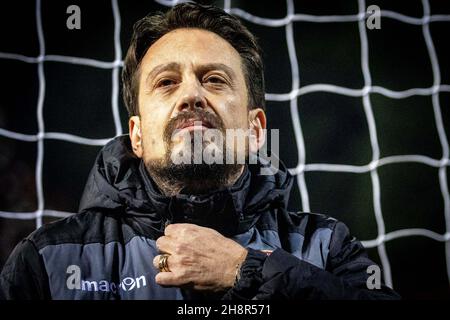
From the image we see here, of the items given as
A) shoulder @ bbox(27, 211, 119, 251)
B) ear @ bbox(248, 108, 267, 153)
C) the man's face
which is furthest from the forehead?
shoulder @ bbox(27, 211, 119, 251)

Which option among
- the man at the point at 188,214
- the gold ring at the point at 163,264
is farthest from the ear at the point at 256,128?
the gold ring at the point at 163,264

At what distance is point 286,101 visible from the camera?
1.63 m

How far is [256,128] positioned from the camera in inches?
57.9

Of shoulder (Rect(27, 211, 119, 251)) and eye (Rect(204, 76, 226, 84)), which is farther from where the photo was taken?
eye (Rect(204, 76, 226, 84))

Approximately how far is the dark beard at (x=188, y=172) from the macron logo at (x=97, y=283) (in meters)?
0.22

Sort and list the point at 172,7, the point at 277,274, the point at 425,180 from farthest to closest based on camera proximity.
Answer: the point at 425,180, the point at 172,7, the point at 277,274

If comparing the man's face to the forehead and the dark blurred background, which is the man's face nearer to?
the forehead

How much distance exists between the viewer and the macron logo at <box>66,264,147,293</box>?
123 cm

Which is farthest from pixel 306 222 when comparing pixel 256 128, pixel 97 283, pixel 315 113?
pixel 97 283

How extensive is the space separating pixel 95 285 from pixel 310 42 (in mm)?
865

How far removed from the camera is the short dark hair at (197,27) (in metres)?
1.43

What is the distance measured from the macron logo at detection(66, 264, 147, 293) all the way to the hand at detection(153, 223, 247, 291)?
Result: 5cm

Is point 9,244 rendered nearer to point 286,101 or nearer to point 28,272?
point 28,272
